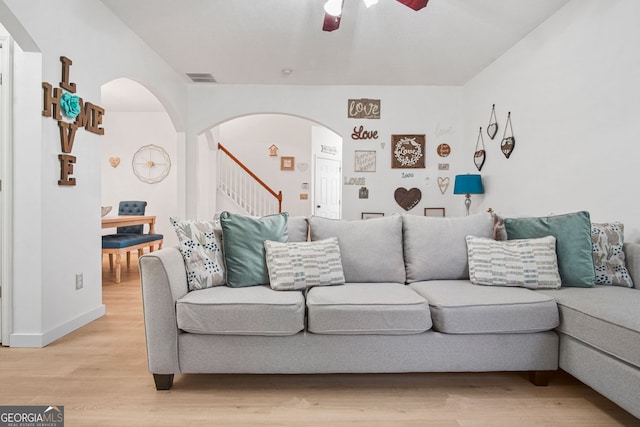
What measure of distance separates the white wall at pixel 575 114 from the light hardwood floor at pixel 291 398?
Result: 1.44 metres

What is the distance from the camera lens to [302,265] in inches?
91.8

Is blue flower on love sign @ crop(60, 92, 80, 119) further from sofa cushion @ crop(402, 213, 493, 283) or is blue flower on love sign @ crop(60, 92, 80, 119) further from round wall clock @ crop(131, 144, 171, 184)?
round wall clock @ crop(131, 144, 171, 184)

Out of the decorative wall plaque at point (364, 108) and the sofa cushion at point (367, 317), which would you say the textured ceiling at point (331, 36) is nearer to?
the decorative wall plaque at point (364, 108)

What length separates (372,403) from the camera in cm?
190

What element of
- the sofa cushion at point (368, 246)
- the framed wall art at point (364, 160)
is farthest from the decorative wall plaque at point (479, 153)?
the sofa cushion at point (368, 246)

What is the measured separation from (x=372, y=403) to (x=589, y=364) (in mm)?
1032

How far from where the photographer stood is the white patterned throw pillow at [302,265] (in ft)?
7.46

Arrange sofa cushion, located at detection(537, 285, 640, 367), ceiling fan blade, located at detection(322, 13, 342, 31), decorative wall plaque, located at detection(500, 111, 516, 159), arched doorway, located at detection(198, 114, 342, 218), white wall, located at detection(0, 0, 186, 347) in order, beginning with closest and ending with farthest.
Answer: sofa cushion, located at detection(537, 285, 640, 367) → white wall, located at detection(0, 0, 186, 347) → ceiling fan blade, located at detection(322, 13, 342, 31) → decorative wall plaque, located at detection(500, 111, 516, 159) → arched doorway, located at detection(198, 114, 342, 218)

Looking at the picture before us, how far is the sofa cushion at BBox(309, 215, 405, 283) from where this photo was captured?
8.50 feet

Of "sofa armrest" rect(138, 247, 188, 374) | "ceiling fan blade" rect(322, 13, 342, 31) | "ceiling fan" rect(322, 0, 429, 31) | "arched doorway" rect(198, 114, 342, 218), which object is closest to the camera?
"sofa armrest" rect(138, 247, 188, 374)

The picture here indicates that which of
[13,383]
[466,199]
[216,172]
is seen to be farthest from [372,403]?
[216,172]

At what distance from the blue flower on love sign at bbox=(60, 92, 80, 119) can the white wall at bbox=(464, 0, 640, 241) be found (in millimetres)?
3876

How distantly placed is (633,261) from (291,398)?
2.20m

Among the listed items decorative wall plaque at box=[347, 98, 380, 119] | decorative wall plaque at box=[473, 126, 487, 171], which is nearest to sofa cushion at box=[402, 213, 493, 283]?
decorative wall plaque at box=[473, 126, 487, 171]
